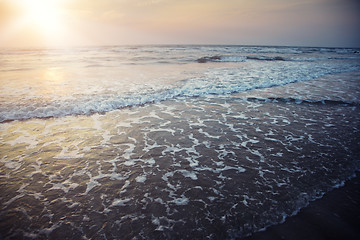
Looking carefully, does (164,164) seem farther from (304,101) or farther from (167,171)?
(304,101)

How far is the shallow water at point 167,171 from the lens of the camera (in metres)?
2.86

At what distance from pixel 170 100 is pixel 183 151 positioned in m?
4.84

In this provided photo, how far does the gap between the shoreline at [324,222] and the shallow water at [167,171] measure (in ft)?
0.41

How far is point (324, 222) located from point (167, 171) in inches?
111

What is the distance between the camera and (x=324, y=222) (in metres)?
2.80

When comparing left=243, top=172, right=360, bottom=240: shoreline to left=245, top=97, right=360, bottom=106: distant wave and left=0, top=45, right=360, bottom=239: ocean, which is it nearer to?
left=0, top=45, right=360, bottom=239: ocean

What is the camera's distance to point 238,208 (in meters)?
3.07

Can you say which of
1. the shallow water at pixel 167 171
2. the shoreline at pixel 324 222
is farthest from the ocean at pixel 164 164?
the shoreline at pixel 324 222

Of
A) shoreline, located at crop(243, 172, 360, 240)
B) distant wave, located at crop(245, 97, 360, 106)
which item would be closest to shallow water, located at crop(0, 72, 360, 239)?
shoreline, located at crop(243, 172, 360, 240)

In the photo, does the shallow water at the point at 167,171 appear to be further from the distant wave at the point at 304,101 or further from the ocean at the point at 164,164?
the distant wave at the point at 304,101

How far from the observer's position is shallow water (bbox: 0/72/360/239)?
286cm

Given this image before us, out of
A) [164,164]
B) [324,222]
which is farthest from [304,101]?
[164,164]

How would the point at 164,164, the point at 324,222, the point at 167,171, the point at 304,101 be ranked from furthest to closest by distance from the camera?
the point at 304,101, the point at 164,164, the point at 167,171, the point at 324,222

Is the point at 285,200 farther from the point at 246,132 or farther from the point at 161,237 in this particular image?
the point at 246,132
